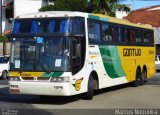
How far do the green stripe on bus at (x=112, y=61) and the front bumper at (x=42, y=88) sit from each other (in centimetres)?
345

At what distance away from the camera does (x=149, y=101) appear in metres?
15.6

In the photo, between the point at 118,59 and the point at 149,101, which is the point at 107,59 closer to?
the point at 118,59

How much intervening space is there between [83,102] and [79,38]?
2.21 metres

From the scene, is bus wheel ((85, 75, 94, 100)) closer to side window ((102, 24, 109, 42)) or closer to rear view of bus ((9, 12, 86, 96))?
rear view of bus ((9, 12, 86, 96))

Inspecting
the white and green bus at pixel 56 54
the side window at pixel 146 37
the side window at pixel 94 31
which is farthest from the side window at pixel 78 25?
the side window at pixel 146 37

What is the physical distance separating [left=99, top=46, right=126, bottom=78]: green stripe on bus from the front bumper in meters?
3.45

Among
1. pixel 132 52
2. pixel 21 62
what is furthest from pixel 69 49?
pixel 132 52

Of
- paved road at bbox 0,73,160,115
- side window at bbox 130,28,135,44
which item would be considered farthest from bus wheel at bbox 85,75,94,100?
side window at bbox 130,28,135,44

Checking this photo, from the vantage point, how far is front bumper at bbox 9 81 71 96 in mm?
14289

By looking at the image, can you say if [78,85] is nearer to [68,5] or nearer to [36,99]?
[36,99]

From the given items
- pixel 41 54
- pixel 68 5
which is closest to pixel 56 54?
pixel 41 54

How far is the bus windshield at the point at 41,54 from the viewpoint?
47.6 ft

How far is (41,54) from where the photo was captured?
48.3 ft

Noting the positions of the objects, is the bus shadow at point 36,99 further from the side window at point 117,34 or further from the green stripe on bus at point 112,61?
the side window at point 117,34
